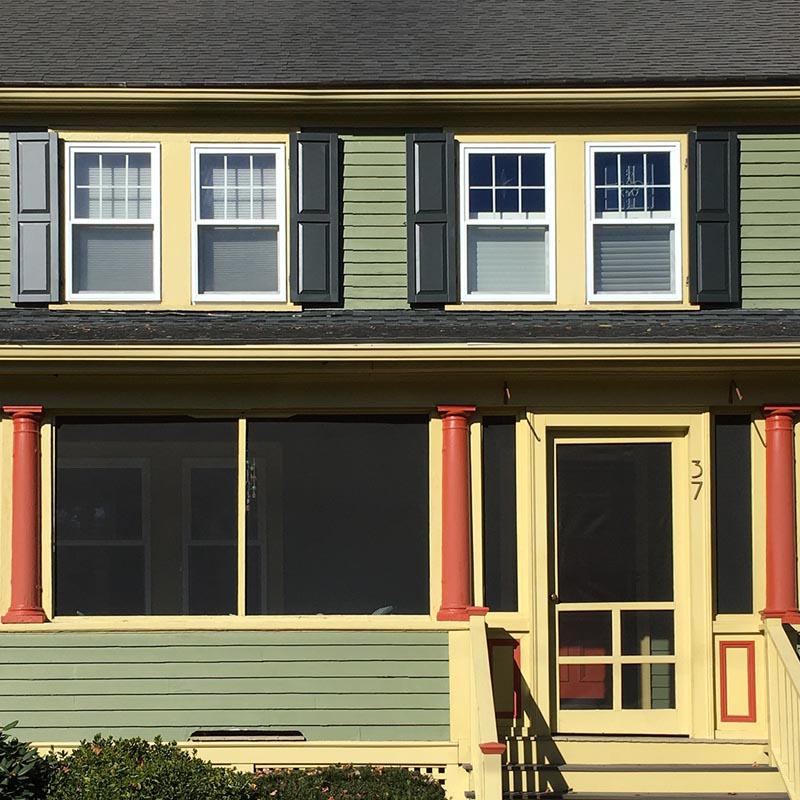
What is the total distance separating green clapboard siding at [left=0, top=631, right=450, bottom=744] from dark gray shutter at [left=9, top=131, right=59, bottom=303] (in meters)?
2.72

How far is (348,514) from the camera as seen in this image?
1062cm

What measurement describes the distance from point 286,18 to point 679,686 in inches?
282

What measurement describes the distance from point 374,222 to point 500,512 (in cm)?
253

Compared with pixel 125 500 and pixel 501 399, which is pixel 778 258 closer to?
pixel 501 399

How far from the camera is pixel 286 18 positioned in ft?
41.4

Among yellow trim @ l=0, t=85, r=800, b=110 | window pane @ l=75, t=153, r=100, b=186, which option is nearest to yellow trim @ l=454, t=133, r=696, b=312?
yellow trim @ l=0, t=85, r=800, b=110

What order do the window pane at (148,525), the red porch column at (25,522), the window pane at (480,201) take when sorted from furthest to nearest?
1. the window pane at (148,525)
2. the window pane at (480,201)
3. the red porch column at (25,522)

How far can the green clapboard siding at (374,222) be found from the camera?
34.4 feet

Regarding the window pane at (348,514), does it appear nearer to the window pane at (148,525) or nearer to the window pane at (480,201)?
the window pane at (148,525)

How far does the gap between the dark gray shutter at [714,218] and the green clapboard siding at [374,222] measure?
2.30 m

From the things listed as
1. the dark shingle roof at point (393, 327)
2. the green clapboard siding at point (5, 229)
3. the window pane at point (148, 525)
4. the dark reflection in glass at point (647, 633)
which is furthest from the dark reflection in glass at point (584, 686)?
the green clapboard siding at point (5, 229)

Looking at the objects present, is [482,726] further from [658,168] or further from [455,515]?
[658,168]

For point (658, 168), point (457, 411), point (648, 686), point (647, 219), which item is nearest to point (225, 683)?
point (457, 411)

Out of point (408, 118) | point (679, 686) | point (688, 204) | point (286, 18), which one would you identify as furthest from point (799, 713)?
point (286, 18)
